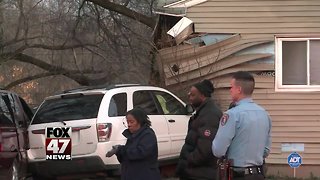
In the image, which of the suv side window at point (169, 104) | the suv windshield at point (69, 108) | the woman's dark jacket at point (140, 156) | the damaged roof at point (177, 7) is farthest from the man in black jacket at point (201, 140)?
the damaged roof at point (177, 7)

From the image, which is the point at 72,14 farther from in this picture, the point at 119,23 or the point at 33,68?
the point at 33,68

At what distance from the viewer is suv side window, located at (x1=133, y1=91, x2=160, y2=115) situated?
9125 mm

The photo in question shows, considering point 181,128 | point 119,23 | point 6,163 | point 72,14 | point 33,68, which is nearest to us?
point 6,163

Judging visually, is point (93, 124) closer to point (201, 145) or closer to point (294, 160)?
point (201, 145)

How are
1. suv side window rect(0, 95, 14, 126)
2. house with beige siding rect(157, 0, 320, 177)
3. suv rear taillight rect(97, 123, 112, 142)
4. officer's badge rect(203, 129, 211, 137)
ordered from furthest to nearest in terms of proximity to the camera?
house with beige siding rect(157, 0, 320, 177) < suv rear taillight rect(97, 123, 112, 142) < suv side window rect(0, 95, 14, 126) < officer's badge rect(203, 129, 211, 137)

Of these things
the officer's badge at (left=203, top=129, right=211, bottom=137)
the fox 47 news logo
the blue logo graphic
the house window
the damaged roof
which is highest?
the damaged roof

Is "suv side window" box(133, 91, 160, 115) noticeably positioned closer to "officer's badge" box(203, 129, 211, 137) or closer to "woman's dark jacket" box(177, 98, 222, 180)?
"woman's dark jacket" box(177, 98, 222, 180)

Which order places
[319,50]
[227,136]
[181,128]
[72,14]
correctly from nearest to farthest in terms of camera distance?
[227,136] < [181,128] < [319,50] < [72,14]

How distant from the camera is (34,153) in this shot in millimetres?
8734

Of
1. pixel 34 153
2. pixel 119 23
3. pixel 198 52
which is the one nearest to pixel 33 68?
pixel 119 23

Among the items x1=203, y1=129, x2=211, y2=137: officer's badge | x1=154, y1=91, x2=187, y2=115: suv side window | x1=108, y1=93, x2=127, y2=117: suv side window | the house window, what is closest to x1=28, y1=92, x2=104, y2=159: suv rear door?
x1=108, y1=93, x2=127, y2=117: suv side window

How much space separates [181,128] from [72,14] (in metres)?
12.7

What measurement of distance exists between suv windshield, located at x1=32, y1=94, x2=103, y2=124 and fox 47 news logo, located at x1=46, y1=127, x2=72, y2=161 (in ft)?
0.69

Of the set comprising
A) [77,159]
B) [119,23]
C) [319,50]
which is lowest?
[77,159]
